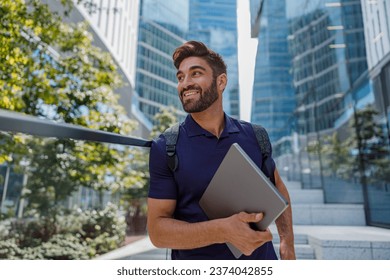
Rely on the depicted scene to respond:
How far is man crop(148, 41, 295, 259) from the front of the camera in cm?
88

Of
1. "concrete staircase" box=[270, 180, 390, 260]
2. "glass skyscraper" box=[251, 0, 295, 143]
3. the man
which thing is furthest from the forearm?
"glass skyscraper" box=[251, 0, 295, 143]

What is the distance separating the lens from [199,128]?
3.60 feet

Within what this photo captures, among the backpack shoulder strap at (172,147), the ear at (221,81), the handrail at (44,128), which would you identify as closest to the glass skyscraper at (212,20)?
the ear at (221,81)

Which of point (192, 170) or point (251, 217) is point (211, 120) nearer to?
point (192, 170)

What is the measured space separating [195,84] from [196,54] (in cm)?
12

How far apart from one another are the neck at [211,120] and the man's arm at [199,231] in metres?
0.33

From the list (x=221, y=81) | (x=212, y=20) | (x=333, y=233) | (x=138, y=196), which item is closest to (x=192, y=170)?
(x=221, y=81)

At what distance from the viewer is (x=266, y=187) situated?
82 cm

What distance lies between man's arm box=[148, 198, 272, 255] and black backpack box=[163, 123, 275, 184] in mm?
142

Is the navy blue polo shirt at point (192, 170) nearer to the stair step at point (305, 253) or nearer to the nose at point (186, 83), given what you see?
the nose at point (186, 83)

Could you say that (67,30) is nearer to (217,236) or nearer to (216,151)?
(216,151)

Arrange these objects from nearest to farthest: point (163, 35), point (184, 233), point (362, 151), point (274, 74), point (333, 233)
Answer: point (184, 233)
point (333, 233)
point (362, 151)
point (163, 35)
point (274, 74)

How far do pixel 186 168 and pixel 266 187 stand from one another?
294 mm
